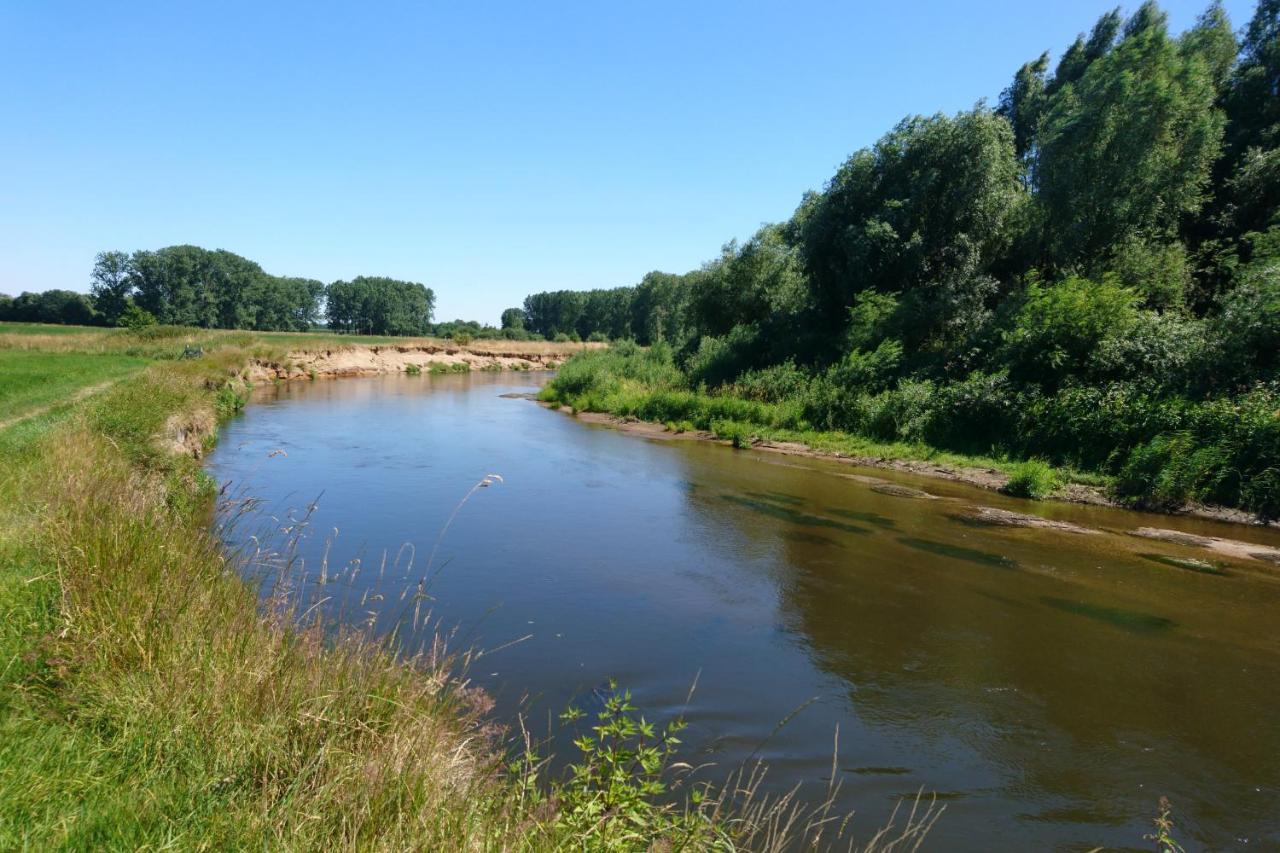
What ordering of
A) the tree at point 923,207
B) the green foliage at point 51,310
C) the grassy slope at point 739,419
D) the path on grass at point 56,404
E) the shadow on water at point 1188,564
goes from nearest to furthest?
the shadow on water at point 1188,564 → the path on grass at point 56,404 → the grassy slope at point 739,419 → the tree at point 923,207 → the green foliage at point 51,310

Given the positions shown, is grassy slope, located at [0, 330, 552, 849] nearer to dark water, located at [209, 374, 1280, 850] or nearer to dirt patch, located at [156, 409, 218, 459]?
dark water, located at [209, 374, 1280, 850]

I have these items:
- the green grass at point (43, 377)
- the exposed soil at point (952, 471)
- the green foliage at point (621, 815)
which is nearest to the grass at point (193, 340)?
the green grass at point (43, 377)

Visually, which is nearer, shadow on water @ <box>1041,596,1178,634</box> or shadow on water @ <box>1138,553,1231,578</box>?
shadow on water @ <box>1041,596,1178,634</box>

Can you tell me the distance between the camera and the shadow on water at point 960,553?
1259 centimetres

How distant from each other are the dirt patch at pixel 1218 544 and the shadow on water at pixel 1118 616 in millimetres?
4924

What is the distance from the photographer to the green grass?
16544 millimetres

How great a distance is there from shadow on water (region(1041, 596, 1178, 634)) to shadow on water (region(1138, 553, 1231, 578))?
3.23m

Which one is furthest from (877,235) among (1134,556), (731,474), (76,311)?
(76,311)

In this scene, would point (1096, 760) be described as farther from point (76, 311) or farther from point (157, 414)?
point (76, 311)

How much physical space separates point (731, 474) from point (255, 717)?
1725 centimetres

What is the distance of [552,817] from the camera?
3725 millimetres

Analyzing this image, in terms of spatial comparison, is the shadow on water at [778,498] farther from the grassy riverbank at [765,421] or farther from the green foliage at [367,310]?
the green foliage at [367,310]

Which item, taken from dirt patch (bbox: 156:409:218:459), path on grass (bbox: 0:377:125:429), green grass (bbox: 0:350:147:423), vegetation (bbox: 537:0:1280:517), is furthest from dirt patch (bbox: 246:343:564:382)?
vegetation (bbox: 537:0:1280:517)

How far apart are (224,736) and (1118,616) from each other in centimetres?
1107
